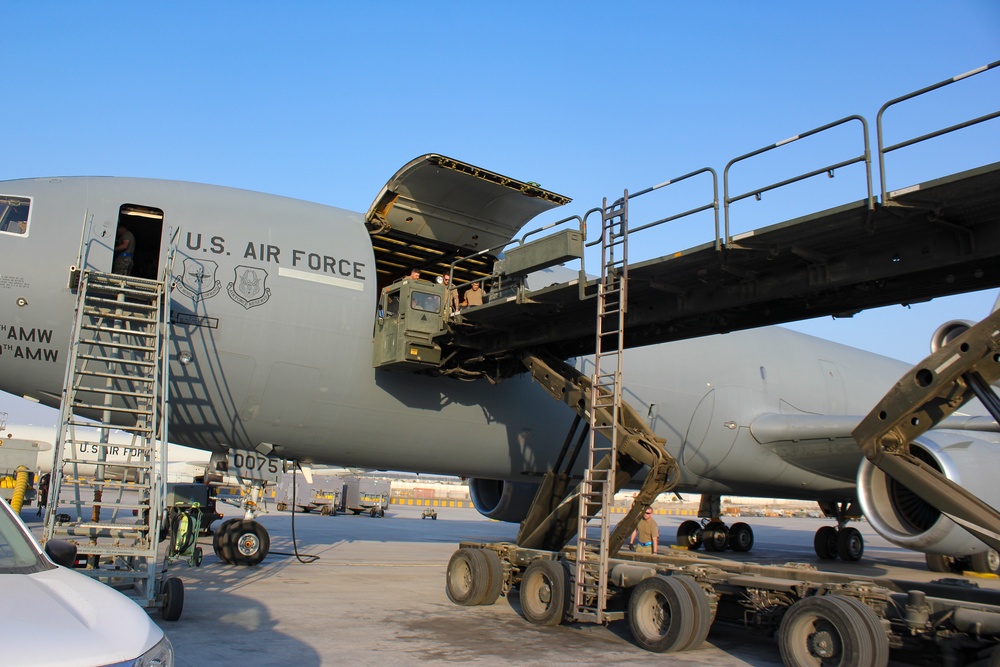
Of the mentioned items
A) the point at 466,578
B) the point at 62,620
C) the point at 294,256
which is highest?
the point at 294,256

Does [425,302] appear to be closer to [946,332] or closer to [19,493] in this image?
[946,332]

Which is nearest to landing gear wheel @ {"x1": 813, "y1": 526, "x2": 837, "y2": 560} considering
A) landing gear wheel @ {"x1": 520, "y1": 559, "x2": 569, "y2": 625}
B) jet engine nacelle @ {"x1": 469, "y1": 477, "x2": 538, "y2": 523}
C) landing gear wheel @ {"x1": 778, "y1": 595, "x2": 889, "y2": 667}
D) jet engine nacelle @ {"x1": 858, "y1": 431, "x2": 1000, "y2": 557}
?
jet engine nacelle @ {"x1": 469, "y1": 477, "x2": 538, "y2": 523}

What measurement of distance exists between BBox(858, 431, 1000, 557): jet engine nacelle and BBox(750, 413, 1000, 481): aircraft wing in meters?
4.42

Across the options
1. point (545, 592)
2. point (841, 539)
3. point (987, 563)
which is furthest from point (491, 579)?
point (841, 539)

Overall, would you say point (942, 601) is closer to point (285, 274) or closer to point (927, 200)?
point (927, 200)

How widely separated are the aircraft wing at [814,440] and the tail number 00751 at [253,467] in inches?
359

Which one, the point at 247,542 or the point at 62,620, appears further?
the point at 247,542

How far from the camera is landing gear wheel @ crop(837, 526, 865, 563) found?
18672 millimetres

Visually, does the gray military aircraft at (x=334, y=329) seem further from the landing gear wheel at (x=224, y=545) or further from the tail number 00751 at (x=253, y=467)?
the landing gear wheel at (x=224, y=545)

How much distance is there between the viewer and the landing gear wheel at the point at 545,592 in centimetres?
812

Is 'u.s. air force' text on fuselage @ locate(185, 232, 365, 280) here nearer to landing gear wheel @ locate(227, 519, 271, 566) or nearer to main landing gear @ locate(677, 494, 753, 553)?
landing gear wheel @ locate(227, 519, 271, 566)

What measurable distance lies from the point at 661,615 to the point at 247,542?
6579 mm

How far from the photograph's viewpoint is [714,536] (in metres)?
20.0

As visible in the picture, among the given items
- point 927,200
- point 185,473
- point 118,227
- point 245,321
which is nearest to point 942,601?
point 927,200
